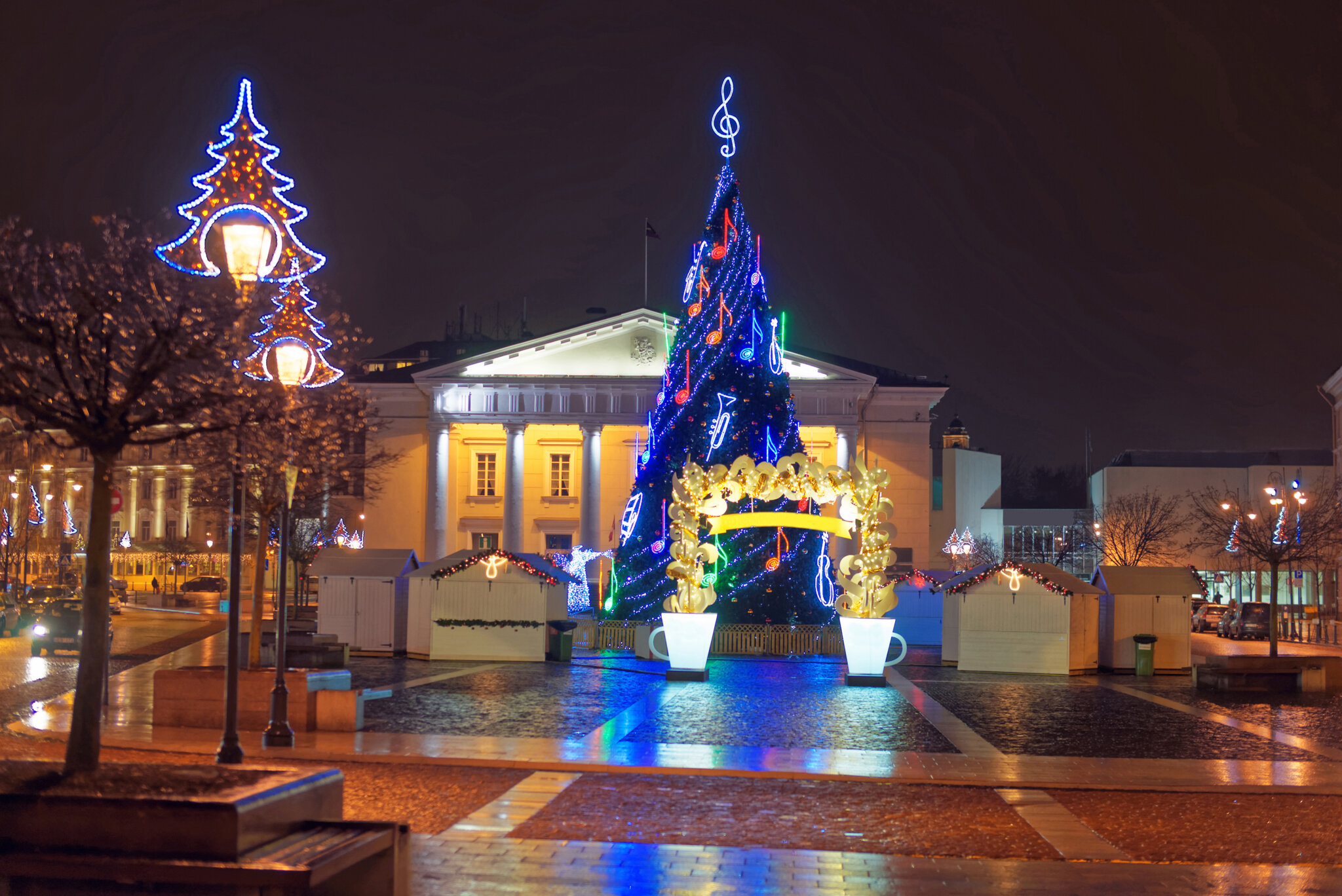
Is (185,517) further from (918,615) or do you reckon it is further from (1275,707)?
(1275,707)

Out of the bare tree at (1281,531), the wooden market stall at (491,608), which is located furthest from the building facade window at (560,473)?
the wooden market stall at (491,608)

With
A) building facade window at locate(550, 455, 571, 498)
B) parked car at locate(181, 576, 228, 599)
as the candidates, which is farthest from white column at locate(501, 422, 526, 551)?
parked car at locate(181, 576, 228, 599)

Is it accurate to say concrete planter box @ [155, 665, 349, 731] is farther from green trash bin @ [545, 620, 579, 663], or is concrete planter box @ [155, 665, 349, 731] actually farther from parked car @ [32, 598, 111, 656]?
parked car @ [32, 598, 111, 656]

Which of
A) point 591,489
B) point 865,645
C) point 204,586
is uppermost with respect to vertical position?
point 591,489

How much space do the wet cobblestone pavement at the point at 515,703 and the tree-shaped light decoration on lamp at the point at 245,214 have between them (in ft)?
19.5

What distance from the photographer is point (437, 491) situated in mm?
58906

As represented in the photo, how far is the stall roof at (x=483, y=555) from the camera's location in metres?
27.7

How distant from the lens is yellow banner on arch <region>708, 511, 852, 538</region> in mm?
24312

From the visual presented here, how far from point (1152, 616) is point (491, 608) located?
14317mm

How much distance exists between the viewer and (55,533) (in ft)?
254

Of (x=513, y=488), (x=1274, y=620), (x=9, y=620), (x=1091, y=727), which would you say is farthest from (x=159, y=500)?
(x=1091, y=727)

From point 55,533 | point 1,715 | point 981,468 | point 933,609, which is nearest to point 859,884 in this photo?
point 1,715

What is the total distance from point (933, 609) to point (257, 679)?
23.2 meters

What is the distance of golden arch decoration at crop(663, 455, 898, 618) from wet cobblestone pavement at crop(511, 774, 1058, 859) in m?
10.8
